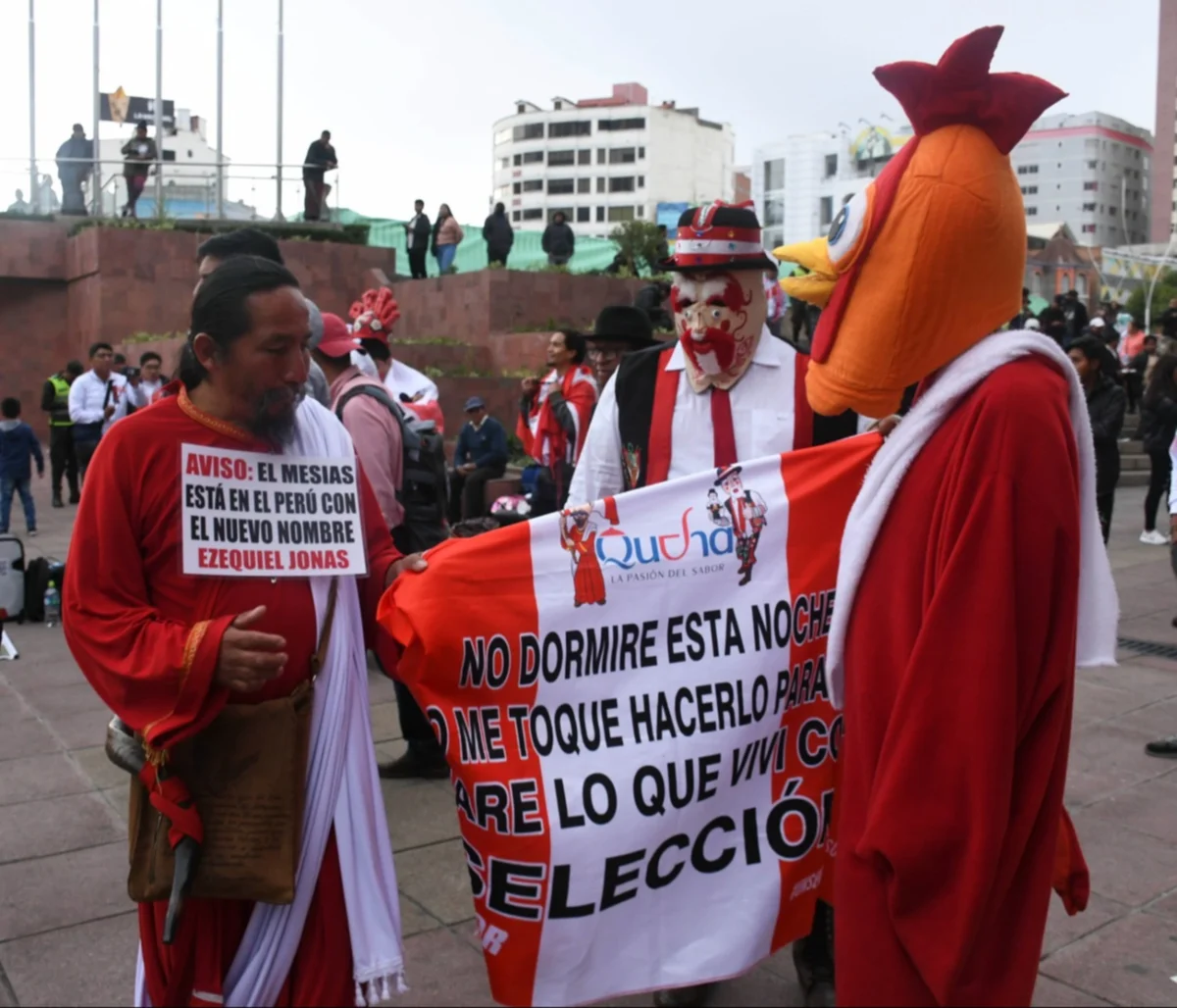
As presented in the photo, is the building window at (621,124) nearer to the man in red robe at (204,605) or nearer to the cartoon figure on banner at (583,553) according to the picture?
the cartoon figure on banner at (583,553)

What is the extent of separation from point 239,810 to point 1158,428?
11.1 meters

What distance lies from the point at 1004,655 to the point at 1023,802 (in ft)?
0.90

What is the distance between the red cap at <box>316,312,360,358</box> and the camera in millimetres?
5484

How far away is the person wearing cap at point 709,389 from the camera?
11.8 ft

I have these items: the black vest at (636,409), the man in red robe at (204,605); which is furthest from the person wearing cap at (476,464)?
the man in red robe at (204,605)

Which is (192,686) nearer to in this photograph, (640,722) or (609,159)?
(640,722)

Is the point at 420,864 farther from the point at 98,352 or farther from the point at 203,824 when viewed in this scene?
the point at 98,352

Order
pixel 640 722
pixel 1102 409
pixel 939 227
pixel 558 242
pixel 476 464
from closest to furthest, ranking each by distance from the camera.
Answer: pixel 939 227 → pixel 640 722 → pixel 1102 409 → pixel 476 464 → pixel 558 242

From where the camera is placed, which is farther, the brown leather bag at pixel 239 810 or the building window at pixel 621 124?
the building window at pixel 621 124

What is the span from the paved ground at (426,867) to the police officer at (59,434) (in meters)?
8.82

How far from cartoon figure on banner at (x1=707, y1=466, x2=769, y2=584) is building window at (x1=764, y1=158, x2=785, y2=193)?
117806 millimetres

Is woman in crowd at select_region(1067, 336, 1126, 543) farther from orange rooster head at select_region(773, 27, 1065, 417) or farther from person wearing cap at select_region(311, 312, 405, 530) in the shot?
orange rooster head at select_region(773, 27, 1065, 417)

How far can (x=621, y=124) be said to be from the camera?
380ft

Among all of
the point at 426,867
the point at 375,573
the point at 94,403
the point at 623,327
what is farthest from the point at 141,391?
the point at 375,573
